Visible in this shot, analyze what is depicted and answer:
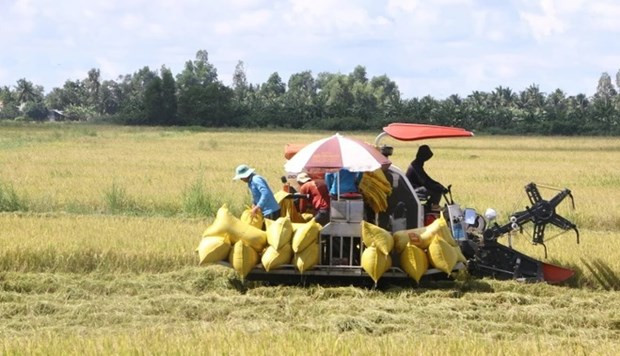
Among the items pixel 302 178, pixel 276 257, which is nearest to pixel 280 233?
pixel 276 257

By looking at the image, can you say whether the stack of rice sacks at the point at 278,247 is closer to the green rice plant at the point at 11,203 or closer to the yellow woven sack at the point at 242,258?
the yellow woven sack at the point at 242,258

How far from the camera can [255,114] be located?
71.4 meters

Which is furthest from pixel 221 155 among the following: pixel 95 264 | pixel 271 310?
pixel 271 310

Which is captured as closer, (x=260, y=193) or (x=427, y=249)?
(x=427, y=249)

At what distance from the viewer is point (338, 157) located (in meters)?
10.7

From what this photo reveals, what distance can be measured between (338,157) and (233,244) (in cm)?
150

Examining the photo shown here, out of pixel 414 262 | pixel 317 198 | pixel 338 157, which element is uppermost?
pixel 338 157

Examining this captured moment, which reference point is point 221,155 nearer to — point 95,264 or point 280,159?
point 280,159

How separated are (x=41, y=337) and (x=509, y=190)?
50.6ft

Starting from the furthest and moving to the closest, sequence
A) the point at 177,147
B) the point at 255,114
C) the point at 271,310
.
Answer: the point at 255,114, the point at 177,147, the point at 271,310

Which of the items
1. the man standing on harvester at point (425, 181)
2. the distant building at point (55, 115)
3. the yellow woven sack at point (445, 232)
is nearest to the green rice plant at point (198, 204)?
the man standing on harvester at point (425, 181)

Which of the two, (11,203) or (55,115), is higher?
(11,203)

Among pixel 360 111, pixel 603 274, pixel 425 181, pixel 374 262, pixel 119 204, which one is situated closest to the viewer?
pixel 374 262

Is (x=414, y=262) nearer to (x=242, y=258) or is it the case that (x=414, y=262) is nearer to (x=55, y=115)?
(x=242, y=258)
